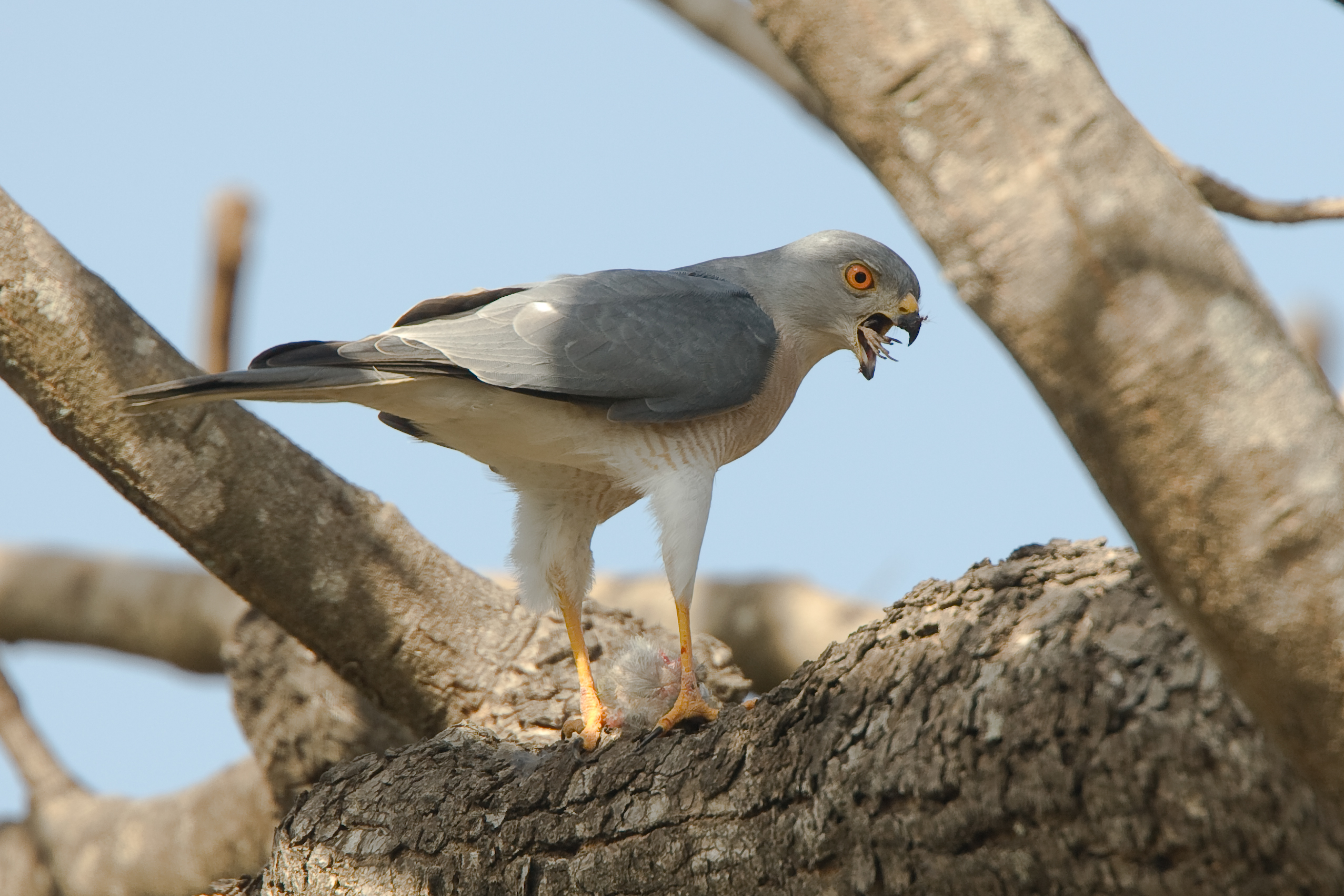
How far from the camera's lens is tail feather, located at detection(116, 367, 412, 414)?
343 cm

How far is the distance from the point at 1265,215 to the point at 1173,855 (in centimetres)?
284

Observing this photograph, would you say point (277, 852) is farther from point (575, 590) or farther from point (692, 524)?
point (692, 524)

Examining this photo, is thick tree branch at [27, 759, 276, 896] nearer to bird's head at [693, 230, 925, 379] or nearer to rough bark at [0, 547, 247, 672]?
rough bark at [0, 547, 247, 672]

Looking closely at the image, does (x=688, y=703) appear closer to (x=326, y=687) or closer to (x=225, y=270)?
(x=326, y=687)

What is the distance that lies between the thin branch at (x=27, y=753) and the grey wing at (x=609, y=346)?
15.9 feet

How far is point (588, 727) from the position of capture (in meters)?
4.06

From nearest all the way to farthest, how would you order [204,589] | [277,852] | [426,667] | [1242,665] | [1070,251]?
[1070,251] < [1242,665] < [277,852] < [426,667] < [204,589]

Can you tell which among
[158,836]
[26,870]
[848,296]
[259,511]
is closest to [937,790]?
[848,296]

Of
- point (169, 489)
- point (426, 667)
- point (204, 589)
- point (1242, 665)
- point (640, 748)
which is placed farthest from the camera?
point (204, 589)

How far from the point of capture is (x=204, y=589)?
712 centimetres

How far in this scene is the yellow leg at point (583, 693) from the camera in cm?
402

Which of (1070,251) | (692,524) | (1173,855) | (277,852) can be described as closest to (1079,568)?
(1173,855)

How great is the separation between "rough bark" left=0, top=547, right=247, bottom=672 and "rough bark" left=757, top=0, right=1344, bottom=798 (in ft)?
20.5

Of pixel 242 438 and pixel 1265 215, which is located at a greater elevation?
A: pixel 242 438
